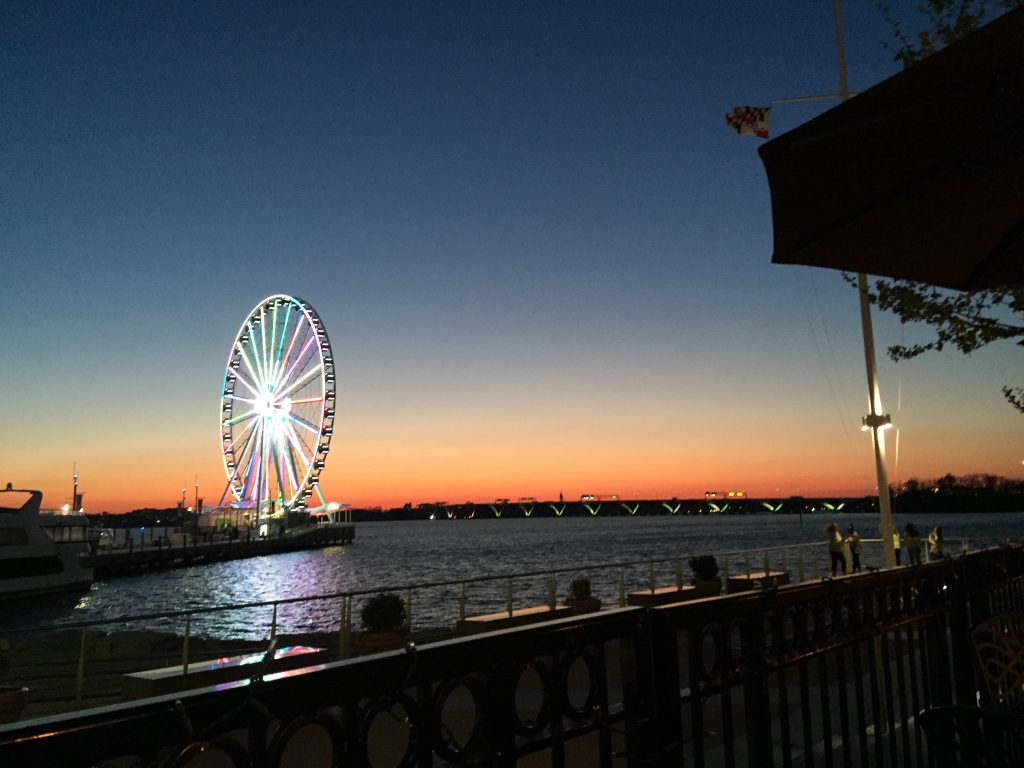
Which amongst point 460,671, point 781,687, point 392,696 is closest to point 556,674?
point 460,671

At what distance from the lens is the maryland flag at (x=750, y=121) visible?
500 inches

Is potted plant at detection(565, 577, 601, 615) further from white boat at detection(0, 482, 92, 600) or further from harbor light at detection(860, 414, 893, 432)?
white boat at detection(0, 482, 92, 600)

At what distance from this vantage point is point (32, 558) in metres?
45.9

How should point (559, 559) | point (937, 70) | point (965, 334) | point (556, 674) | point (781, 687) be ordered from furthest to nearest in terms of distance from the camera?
point (559, 559), point (965, 334), point (937, 70), point (781, 687), point (556, 674)

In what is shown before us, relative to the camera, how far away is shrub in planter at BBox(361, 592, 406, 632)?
Answer: 13.5 meters

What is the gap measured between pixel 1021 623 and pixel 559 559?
8008cm

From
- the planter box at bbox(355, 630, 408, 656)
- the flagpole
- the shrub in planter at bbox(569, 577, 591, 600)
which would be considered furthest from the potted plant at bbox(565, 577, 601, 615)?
the flagpole

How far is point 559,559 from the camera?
273ft

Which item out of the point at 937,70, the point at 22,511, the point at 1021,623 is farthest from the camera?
the point at 22,511

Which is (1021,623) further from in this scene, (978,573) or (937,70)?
(937,70)

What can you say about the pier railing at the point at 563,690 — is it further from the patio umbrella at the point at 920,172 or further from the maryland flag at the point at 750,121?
the maryland flag at the point at 750,121

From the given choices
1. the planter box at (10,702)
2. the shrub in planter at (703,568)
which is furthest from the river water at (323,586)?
the planter box at (10,702)

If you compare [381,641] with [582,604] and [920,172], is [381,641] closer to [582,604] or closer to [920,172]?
[582,604]

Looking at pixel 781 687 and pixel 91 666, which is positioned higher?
pixel 781 687
